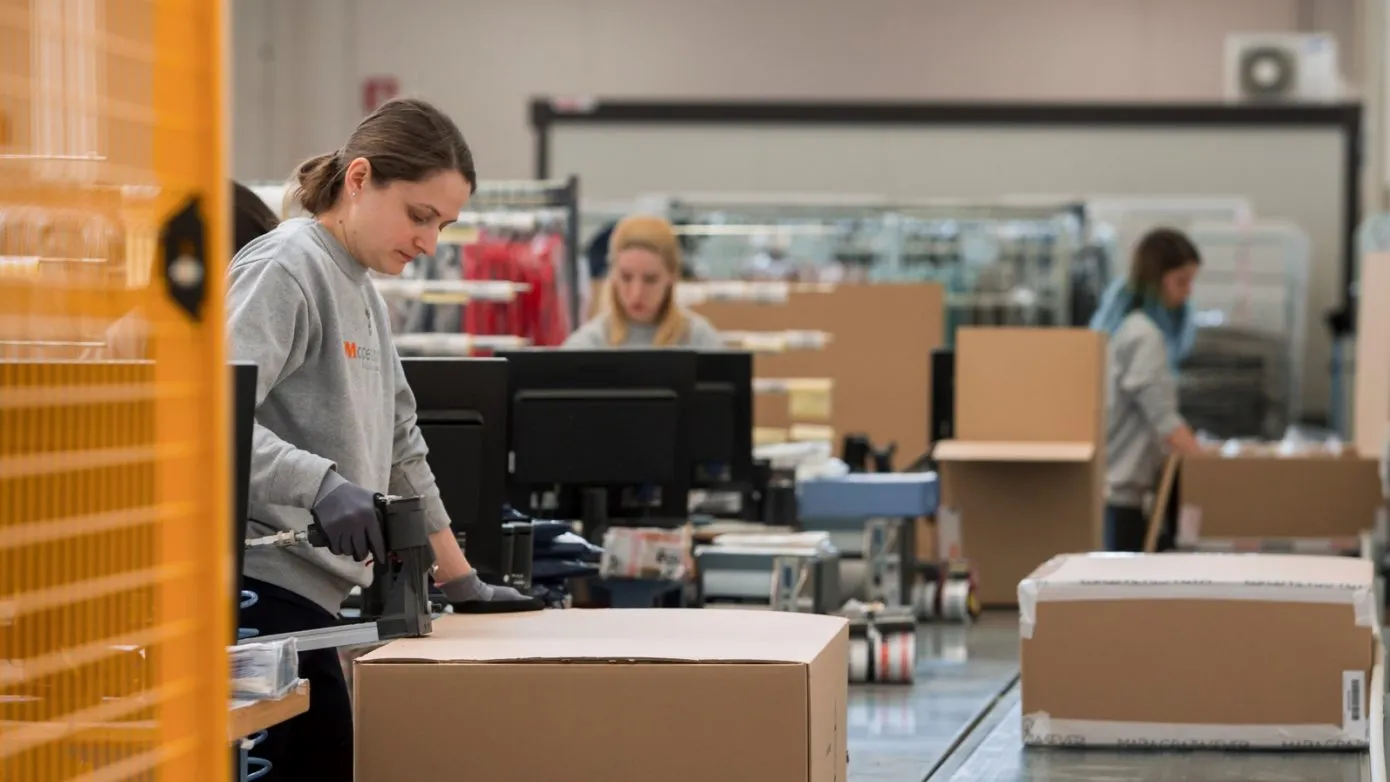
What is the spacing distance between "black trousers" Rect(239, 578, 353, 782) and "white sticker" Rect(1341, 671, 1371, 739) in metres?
2.41

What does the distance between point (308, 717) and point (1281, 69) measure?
10932mm

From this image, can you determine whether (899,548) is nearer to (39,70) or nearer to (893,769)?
(893,769)

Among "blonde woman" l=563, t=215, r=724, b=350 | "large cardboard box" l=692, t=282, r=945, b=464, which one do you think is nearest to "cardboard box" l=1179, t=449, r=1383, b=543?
"large cardboard box" l=692, t=282, r=945, b=464

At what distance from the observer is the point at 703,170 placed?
40.1ft

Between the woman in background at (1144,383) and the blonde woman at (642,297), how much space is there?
8.14 ft

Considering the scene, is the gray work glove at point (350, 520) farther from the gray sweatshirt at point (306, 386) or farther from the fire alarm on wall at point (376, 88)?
the fire alarm on wall at point (376, 88)

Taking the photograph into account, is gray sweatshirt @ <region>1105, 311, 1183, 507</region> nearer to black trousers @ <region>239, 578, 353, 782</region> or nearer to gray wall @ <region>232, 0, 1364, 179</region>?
black trousers @ <region>239, 578, 353, 782</region>

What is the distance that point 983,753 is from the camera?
462 centimetres

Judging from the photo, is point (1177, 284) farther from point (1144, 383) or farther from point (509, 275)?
point (509, 275)

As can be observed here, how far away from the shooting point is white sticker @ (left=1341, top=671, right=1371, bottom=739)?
14.1ft

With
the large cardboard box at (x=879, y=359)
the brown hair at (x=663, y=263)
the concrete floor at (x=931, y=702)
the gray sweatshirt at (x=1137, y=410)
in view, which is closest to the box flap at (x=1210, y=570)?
the concrete floor at (x=931, y=702)

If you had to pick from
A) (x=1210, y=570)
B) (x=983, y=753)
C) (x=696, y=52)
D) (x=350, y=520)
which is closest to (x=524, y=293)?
(x=983, y=753)

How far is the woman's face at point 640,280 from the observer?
5.74 m

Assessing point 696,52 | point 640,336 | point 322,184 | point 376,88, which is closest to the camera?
point 322,184
